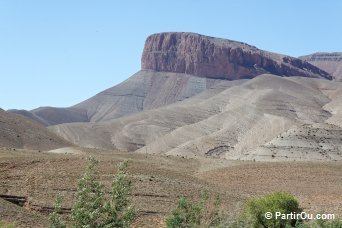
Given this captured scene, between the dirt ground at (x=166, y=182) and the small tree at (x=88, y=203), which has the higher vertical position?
the small tree at (x=88, y=203)

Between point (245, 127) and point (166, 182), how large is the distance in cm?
7966

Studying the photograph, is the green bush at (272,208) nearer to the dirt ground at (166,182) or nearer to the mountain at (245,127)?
the dirt ground at (166,182)

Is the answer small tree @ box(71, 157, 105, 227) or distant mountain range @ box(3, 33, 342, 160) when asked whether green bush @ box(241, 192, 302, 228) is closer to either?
small tree @ box(71, 157, 105, 227)

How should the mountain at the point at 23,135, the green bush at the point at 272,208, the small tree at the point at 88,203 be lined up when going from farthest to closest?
1. the mountain at the point at 23,135
2. the green bush at the point at 272,208
3. the small tree at the point at 88,203

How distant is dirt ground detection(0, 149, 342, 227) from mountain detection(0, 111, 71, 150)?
2075 cm

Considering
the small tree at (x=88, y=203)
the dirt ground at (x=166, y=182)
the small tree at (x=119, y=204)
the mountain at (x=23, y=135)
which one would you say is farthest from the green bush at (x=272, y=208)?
the mountain at (x=23, y=135)

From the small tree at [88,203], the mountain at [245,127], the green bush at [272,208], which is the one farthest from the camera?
the mountain at [245,127]

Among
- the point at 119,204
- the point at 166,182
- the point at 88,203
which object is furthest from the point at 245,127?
the point at 88,203

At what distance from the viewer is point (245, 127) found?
12050 centimetres

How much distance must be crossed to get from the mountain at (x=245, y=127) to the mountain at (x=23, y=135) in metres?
24.3

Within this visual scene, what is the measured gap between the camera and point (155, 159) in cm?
6053

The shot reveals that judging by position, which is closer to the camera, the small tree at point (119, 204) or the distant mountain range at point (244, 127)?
the small tree at point (119, 204)

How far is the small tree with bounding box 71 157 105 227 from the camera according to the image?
13164 millimetres

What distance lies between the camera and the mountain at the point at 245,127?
83.9 metres
